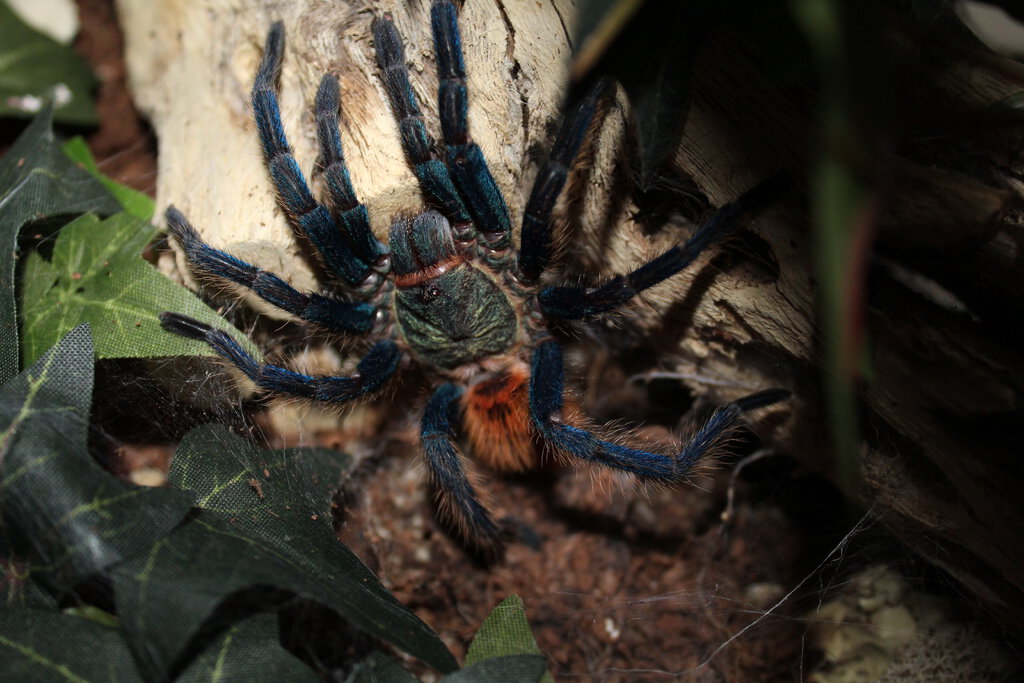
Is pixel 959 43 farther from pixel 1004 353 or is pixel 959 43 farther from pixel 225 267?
pixel 225 267

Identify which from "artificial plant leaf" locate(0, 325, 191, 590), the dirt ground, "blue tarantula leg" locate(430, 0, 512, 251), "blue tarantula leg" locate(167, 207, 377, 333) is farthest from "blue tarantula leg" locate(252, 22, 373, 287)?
the dirt ground

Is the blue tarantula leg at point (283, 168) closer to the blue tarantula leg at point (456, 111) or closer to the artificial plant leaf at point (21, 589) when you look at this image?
the blue tarantula leg at point (456, 111)

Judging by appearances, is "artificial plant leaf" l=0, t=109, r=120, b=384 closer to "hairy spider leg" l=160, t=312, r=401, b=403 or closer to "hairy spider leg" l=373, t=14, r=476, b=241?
"hairy spider leg" l=160, t=312, r=401, b=403

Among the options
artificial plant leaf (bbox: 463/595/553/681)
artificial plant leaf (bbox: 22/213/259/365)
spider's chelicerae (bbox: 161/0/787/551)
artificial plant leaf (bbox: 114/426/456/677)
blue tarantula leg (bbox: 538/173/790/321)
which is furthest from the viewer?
artificial plant leaf (bbox: 22/213/259/365)

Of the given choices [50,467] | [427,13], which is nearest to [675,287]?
[427,13]

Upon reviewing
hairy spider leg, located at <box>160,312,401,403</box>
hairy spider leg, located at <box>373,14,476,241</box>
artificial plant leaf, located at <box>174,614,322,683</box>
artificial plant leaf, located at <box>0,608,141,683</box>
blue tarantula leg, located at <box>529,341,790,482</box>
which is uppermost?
hairy spider leg, located at <box>373,14,476,241</box>
